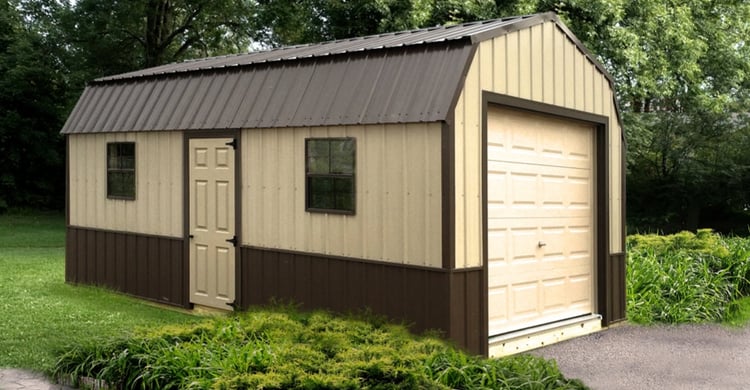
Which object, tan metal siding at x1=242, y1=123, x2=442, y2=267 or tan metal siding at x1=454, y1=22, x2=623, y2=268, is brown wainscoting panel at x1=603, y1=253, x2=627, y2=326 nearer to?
tan metal siding at x1=454, y1=22, x2=623, y2=268

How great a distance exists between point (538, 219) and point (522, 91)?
144cm

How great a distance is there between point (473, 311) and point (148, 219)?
204 inches

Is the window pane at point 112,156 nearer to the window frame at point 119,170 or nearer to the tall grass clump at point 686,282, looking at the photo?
the window frame at point 119,170

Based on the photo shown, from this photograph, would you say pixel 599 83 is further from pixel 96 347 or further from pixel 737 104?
pixel 737 104

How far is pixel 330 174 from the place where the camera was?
332 inches

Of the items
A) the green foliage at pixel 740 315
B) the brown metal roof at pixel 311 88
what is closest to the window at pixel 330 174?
the brown metal roof at pixel 311 88

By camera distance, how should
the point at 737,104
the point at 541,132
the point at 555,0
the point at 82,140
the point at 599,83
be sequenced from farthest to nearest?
1. the point at 737,104
2. the point at 555,0
3. the point at 82,140
4. the point at 599,83
5. the point at 541,132

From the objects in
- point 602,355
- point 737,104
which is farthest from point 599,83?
point 737,104

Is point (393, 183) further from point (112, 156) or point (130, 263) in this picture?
point (112, 156)

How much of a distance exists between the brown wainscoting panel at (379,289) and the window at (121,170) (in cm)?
274

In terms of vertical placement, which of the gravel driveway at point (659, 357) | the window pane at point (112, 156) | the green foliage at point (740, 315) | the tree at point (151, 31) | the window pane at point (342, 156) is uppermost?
the tree at point (151, 31)

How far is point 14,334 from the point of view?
8.26 m

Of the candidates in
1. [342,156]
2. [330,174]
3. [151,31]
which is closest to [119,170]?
[330,174]

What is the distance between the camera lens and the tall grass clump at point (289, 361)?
516cm
